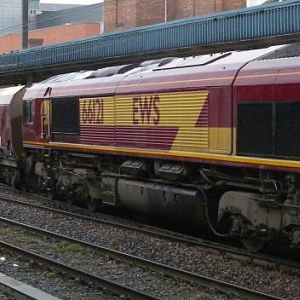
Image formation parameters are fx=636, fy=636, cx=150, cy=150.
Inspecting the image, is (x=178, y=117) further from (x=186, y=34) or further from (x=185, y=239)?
(x=186, y=34)

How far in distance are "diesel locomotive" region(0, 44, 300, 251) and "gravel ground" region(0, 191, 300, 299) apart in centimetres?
50

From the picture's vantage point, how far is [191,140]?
10234mm

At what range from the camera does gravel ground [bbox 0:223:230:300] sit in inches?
300

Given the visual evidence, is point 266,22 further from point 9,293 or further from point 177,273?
point 9,293

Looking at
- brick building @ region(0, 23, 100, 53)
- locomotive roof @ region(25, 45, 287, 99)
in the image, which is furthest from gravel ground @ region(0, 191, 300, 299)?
brick building @ region(0, 23, 100, 53)

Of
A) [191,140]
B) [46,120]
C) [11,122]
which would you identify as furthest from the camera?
[11,122]

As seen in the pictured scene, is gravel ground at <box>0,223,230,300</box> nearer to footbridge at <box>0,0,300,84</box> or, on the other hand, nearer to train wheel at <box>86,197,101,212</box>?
train wheel at <box>86,197,101,212</box>

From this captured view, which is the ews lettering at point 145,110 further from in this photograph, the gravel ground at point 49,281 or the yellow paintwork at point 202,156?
the gravel ground at point 49,281

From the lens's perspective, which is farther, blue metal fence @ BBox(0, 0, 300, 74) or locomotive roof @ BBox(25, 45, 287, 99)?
blue metal fence @ BBox(0, 0, 300, 74)

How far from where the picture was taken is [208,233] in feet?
38.9

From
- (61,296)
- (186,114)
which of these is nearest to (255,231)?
(186,114)

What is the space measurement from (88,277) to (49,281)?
51 centimetres

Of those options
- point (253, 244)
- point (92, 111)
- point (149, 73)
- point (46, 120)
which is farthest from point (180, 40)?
point (253, 244)

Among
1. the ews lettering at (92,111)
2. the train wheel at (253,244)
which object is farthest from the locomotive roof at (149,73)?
the train wheel at (253,244)
